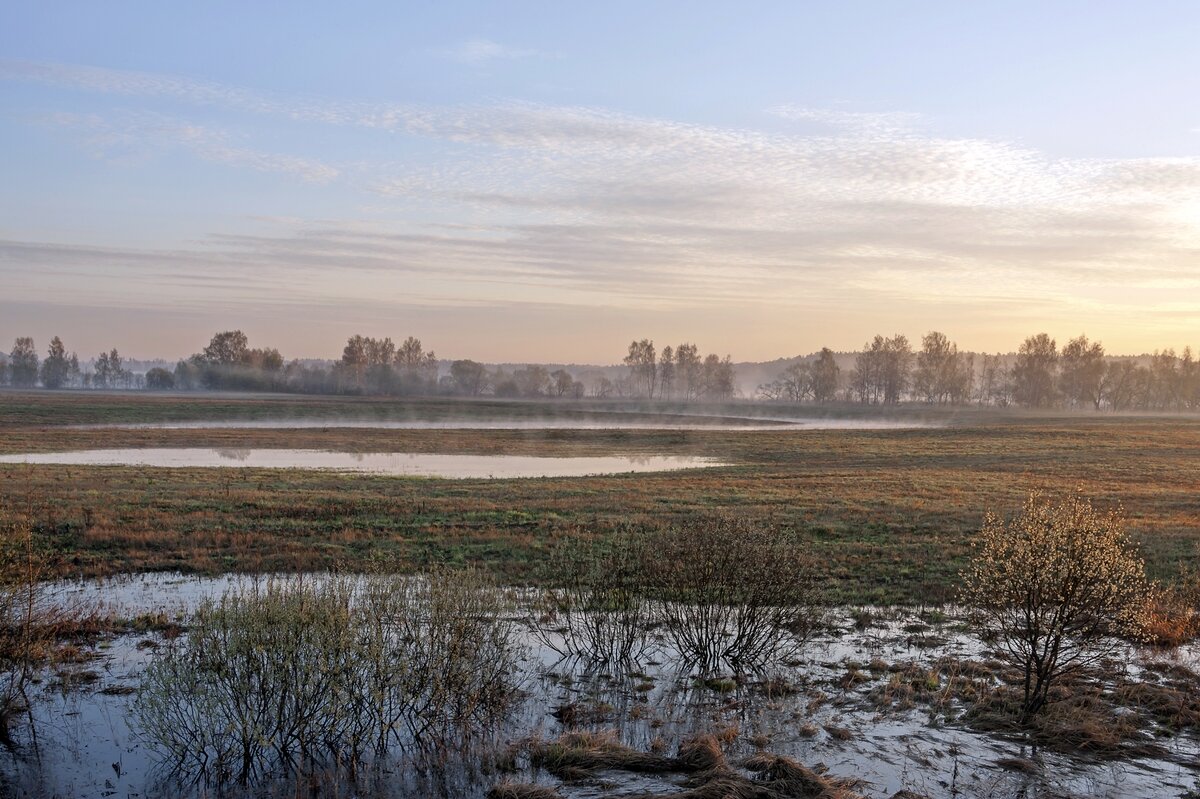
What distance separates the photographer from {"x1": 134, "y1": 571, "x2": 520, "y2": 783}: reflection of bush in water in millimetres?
10086

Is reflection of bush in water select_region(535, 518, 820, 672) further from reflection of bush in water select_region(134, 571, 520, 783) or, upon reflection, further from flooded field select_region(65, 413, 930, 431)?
flooded field select_region(65, 413, 930, 431)

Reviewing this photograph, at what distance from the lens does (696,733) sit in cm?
1145

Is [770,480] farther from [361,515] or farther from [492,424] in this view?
[492,424]

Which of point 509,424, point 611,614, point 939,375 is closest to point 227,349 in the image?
point 509,424

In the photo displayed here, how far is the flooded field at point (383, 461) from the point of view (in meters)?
45.2

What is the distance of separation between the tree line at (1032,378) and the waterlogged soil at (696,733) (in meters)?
164

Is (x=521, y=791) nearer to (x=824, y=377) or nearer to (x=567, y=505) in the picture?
(x=567, y=505)

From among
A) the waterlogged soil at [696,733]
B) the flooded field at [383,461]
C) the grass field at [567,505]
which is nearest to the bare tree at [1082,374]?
the grass field at [567,505]

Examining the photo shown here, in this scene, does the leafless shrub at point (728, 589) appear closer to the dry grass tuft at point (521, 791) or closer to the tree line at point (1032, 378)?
the dry grass tuft at point (521, 791)

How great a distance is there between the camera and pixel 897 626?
1645 cm

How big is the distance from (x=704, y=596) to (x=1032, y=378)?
551 feet

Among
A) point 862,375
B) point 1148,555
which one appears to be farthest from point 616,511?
point 862,375

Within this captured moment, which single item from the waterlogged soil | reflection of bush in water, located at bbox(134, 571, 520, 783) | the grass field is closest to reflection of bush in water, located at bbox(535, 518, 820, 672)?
the waterlogged soil

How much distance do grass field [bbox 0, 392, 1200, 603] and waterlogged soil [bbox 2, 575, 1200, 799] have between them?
3759 millimetres
